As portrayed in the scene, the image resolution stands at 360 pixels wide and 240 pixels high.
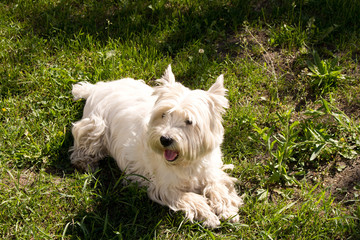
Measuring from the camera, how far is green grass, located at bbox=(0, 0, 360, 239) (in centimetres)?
343

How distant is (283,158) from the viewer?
3795 mm

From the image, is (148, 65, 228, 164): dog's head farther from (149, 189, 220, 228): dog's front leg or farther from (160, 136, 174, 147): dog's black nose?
(149, 189, 220, 228): dog's front leg

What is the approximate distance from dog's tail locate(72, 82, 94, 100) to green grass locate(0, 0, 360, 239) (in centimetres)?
14

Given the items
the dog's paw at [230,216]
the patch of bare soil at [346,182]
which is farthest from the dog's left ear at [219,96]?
the patch of bare soil at [346,182]

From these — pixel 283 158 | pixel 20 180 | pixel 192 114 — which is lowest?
pixel 20 180

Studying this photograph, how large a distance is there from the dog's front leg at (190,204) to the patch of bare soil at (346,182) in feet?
3.76

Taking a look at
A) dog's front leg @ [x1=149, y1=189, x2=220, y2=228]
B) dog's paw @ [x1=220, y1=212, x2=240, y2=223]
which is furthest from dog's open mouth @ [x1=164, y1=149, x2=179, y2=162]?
dog's paw @ [x1=220, y1=212, x2=240, y2=223]

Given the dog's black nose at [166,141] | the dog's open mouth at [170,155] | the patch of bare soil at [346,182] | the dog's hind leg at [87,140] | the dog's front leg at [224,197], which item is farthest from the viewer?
the dog's hind leg at [87,140]

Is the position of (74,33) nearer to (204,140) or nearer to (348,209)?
(204,140)

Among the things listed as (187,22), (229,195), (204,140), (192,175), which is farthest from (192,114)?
(187,22)

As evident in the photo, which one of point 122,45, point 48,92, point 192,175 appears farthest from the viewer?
point 122,45

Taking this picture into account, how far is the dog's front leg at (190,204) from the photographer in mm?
3396

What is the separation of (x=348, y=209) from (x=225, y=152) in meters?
1.26

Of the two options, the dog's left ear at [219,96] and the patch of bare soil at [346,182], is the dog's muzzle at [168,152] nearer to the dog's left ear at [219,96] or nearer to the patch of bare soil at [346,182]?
the dog's left ear at [219,96]
